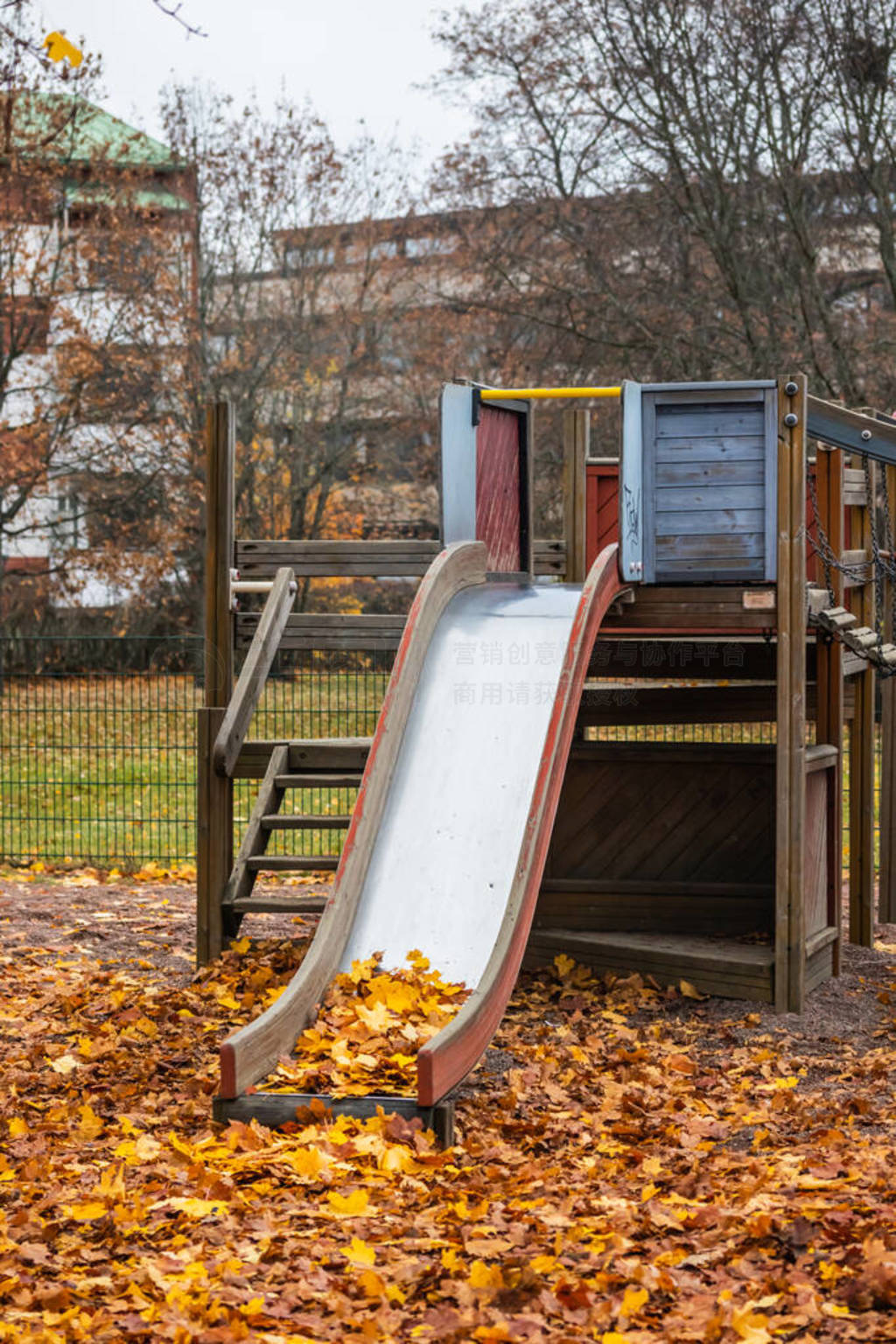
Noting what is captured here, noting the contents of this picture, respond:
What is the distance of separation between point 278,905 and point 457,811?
1.56 meters

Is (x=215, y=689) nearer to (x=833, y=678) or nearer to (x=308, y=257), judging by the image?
(x=833, y=678)

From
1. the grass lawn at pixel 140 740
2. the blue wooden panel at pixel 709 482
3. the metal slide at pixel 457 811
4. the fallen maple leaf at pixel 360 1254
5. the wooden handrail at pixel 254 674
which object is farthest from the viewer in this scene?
the grass lawn at pixel 140 740

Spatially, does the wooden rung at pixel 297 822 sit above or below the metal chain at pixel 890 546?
below

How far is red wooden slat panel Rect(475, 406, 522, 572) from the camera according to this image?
356 inches

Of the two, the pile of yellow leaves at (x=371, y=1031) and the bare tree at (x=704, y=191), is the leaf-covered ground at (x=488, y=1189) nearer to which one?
the pile of yellow leaves at (x=371, y=1031)

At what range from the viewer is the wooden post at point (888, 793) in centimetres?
987

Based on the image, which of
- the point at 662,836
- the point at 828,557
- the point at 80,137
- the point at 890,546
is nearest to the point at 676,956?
the point at 662,836

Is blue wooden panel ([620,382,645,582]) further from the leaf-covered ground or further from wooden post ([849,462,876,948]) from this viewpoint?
the leaf-covered ground

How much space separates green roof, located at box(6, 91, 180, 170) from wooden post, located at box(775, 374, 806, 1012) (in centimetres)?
1525

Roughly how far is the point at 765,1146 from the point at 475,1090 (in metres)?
1.22

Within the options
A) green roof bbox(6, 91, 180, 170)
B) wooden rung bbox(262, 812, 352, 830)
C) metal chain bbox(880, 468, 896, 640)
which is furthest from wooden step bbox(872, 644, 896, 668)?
green roof bbox(6, 91, 180, 170)

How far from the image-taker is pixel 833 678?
8.52 meters

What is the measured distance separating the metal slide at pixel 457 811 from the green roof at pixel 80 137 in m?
15.1

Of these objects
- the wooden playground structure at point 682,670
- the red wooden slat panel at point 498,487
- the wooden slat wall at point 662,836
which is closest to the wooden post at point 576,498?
the wooden playground structure at point 682,670
